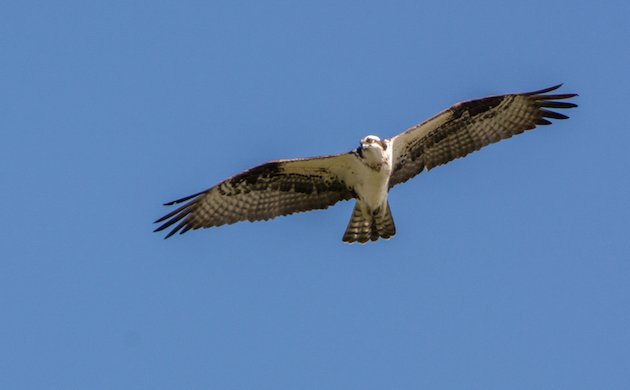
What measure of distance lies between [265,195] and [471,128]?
9.25 feet

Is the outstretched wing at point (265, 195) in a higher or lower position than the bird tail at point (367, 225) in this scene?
higher

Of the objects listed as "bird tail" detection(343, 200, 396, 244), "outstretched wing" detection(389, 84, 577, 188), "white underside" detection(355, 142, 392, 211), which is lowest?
"bird tail" detection(343, 200, 396, 244)

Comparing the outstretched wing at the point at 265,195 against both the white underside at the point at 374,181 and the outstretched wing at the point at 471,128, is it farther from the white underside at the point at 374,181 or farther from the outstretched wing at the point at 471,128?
the outstretched wing at the point at 471,128

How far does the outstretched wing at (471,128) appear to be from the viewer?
1229cm

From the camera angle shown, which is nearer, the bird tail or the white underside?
the white underside

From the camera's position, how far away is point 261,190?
12.6 m

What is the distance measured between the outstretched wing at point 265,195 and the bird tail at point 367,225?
0.26m

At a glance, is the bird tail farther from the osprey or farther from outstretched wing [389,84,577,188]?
outstretched wing [389,84,577,188]

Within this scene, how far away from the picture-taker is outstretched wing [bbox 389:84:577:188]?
12.3 meters

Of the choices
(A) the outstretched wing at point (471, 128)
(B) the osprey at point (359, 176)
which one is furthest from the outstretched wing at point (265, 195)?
(A) the outstretched wing at point (471, 128)

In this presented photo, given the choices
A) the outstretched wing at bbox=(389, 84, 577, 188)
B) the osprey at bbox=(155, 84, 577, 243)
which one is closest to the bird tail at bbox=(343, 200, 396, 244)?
the osprey at bbox=(155, 84, 577, 243)

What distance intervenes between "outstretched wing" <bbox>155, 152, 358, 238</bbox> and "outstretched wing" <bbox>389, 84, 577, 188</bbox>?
2.74ft

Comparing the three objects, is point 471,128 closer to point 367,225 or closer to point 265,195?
point 367,225

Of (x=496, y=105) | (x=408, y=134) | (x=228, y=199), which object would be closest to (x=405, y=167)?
(x=408, y=134)
